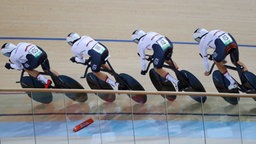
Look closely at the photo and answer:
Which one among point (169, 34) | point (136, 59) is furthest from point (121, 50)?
point (169, 34)

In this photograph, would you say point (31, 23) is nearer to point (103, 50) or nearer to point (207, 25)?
point (103, 50)

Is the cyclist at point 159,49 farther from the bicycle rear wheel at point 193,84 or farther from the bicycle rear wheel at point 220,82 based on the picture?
the bicycle rear wheel at point 220,82

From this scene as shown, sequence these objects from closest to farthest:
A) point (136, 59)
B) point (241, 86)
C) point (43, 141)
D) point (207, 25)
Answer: point (43, 141)
point (241, 86)
point (136, 59)
point (207, 25)

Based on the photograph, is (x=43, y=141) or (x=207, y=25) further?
(x=207, y=25)

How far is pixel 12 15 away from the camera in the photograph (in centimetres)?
945

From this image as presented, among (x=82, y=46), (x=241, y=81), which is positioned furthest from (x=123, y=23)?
(x=241, y=81)

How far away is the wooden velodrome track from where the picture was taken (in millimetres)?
9062

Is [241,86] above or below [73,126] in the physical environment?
above

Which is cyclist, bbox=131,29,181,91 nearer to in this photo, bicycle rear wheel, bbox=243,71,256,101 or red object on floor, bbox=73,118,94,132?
bicycle rear wheel, bbox=243,71,256,101

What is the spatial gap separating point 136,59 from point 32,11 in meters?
1.95

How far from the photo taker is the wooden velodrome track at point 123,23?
29.7ft

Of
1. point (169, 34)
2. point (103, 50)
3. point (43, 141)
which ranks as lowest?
point (43, 141)

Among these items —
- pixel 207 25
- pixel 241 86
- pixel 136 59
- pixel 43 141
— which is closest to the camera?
pixel 43 141

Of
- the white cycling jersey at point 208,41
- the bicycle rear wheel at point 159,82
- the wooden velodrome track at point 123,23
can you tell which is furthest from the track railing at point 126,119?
the wooden velodrome track at point 123,23
